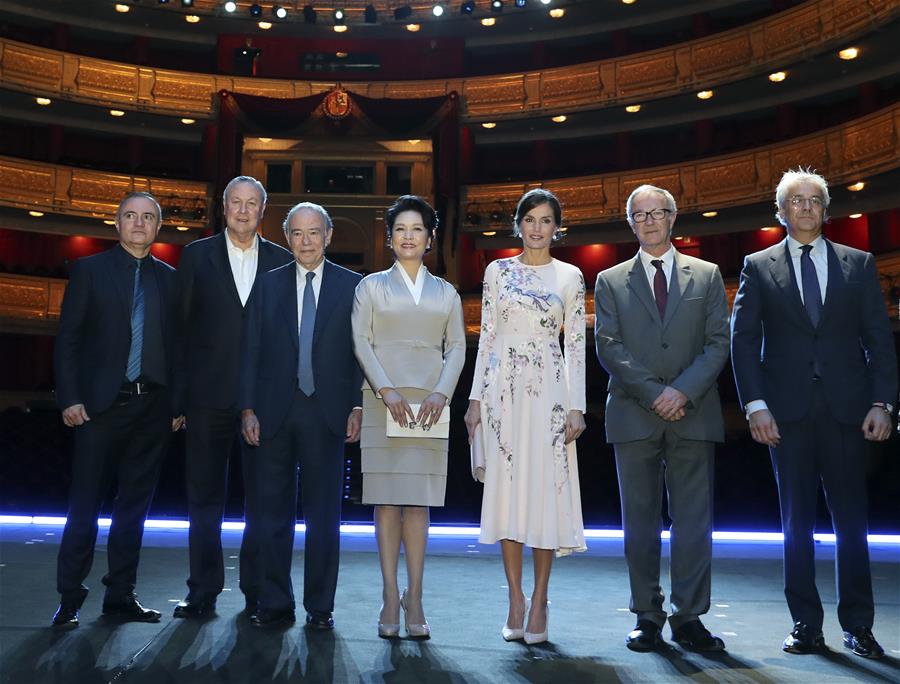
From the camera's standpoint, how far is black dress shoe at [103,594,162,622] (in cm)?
336

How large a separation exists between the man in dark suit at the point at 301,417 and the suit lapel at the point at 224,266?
217 millimetres

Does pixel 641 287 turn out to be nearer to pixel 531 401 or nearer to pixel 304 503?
pixel 531 401

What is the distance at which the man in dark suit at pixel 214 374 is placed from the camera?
11.7ft

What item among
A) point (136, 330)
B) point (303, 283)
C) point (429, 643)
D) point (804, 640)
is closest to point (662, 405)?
point (804, 640)

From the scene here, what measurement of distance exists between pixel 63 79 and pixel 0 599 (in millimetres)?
14314

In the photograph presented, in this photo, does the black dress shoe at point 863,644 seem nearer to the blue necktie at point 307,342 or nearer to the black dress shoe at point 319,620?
the black dress shoe at point 319,620

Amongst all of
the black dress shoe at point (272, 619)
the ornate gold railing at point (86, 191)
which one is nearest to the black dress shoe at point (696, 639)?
the black dress shoe at point (272, 619)

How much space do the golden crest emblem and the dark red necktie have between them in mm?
13947

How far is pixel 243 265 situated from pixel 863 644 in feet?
8.75

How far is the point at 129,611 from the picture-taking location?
3.43 meters

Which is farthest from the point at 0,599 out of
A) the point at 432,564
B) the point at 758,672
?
the point at 758,672

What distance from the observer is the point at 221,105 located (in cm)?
1594

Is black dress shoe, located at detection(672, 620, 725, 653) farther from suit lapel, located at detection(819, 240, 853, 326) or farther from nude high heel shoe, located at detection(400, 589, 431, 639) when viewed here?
suit lapel, located at detection(819, 240, 853, 326)

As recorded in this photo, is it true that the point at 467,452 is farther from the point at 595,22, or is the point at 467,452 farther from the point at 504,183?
the point at 595,22
